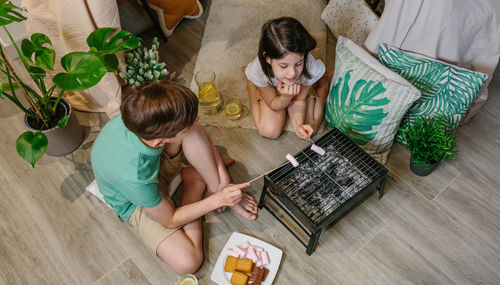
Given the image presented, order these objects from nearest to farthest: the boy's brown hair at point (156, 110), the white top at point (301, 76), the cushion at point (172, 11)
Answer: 1. the boy's brown hair at point (156, 110)
2. the white top at point (301, 76)
3. the cushion at point (172, 11)

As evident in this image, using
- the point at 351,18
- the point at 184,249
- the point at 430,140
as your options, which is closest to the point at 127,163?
the point at 184,249

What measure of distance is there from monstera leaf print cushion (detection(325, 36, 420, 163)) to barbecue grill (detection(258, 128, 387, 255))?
17cm

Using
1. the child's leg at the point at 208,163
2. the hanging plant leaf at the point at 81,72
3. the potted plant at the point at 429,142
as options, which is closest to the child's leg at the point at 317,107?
the potted plant at the point at 429,142

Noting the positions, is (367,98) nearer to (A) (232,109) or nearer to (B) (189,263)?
(A) (232,109)

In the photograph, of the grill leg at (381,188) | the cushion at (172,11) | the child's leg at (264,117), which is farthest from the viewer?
the cushion at (172,11)

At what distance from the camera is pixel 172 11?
2.41 metres

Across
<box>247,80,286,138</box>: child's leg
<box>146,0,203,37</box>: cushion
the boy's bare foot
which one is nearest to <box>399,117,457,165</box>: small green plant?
<box>247,80,286,138</box>: child's leg

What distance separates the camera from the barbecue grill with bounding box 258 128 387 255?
1.52 m

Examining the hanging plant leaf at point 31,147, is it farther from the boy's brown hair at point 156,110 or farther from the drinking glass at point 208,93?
the drinking glass at point 208,93

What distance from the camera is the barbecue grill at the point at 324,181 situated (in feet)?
4.98

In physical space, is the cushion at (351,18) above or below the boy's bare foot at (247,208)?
above

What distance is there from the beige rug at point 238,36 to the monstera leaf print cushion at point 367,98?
13.9 inches

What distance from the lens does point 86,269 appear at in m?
1.66

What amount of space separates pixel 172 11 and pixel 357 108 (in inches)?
54.3
